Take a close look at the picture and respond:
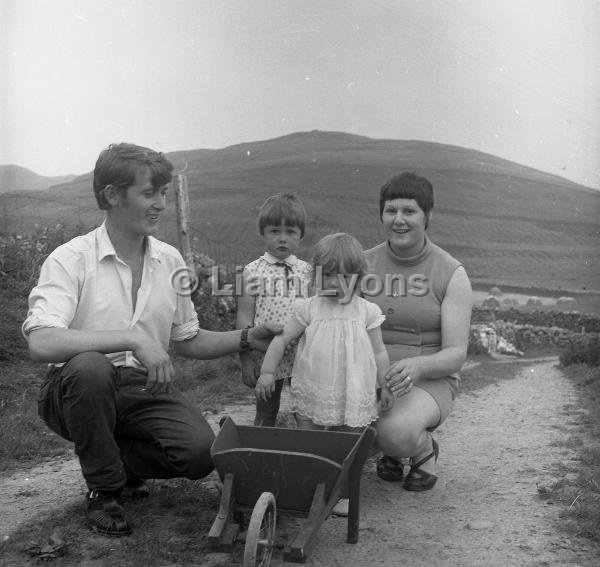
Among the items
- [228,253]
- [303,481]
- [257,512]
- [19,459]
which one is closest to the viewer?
[257,512]

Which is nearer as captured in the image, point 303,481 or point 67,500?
point 303,481

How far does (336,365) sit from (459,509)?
91 cm

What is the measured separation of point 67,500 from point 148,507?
451 mm

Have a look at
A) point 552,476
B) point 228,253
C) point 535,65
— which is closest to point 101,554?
point 552,476

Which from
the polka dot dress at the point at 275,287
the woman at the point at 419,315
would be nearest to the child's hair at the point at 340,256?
the woman at the point at 419,315

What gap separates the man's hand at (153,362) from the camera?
2879 mm

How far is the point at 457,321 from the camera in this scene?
12.2ft

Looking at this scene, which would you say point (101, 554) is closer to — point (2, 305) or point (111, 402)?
point (111, 402)

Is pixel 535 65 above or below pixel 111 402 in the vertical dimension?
above

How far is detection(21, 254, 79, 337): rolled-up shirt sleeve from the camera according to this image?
114 inches

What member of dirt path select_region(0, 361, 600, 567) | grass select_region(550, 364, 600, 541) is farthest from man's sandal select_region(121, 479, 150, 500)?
grass select_region(550, 364, 600, 541)

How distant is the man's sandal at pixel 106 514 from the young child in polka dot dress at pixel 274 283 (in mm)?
1175

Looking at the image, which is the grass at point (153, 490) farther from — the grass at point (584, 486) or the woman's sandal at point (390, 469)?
the woman's sandal at point (390, 469)

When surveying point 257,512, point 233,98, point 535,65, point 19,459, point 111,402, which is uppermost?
point 535,65
